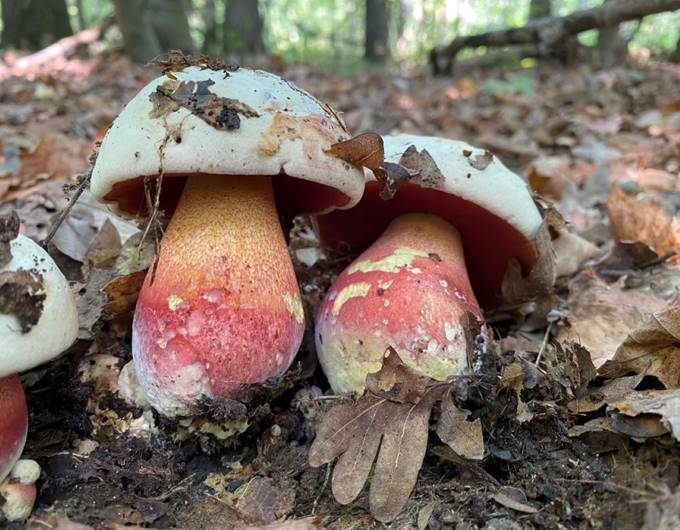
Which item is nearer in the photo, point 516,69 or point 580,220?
point 580,220

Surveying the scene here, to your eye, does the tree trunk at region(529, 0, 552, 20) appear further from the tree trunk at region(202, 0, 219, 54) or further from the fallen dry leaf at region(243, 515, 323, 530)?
the fallen dry leaf at region(243, 515, 323, 530)

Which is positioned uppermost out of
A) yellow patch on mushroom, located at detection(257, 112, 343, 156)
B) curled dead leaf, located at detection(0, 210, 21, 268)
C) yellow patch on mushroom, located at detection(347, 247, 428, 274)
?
yellow patch on mushroom, located at detection(257, 112, 343, 156)

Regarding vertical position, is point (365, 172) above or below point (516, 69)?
above

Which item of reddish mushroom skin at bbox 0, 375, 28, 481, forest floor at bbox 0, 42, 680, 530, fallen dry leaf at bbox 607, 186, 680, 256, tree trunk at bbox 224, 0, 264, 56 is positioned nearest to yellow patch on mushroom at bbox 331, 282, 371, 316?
forest floor at bbox 0, 42, 680, 530

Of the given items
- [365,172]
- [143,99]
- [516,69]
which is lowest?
[516,69]

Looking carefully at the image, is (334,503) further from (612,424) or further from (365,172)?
(365,172)

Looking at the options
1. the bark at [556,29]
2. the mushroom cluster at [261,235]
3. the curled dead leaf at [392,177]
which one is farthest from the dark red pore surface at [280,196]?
the bark at [556,29]

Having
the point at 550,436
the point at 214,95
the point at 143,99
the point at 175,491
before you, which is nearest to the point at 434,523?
the point at 550,436

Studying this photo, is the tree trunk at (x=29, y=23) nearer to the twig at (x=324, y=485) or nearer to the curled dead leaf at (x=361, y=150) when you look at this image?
the curled dead leaf at (x=361, y=150)
